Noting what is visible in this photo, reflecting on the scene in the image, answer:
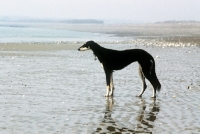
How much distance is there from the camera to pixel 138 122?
902cm

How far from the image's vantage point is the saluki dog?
12.3m

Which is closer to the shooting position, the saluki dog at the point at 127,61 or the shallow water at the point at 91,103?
the shallow water at the point at 91,103

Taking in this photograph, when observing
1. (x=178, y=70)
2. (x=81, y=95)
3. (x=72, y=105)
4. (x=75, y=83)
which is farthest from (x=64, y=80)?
(x=178, y=70)

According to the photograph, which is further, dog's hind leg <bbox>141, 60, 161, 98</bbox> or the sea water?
the sea water

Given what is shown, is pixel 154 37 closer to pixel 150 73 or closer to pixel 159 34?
pixel 159 34

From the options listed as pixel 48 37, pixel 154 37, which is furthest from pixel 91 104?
pixel 48 37

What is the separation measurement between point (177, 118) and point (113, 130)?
1.71m

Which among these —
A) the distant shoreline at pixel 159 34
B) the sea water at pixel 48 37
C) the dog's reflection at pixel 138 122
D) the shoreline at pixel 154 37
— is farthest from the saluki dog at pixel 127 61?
the sea water at pixel 48 37

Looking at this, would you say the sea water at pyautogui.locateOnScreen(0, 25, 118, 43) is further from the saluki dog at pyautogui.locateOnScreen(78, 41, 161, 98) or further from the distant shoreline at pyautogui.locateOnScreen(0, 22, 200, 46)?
the saluki dog at pyautogui.locateOnScreen(78, 41, 161, 98)

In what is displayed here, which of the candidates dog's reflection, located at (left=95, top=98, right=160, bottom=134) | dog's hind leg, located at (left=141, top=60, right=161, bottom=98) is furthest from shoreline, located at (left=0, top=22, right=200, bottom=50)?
dog's reflection, located at (left=95, top=98, right=160, bottom=134)

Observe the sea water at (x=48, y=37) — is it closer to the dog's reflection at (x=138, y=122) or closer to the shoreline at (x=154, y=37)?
the shoreline at (x=154, y=37)

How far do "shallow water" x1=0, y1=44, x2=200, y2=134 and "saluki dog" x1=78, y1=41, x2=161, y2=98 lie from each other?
0.34m

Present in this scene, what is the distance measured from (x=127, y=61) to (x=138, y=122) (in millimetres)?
3733

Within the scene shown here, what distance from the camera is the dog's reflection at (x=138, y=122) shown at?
8320 mm
